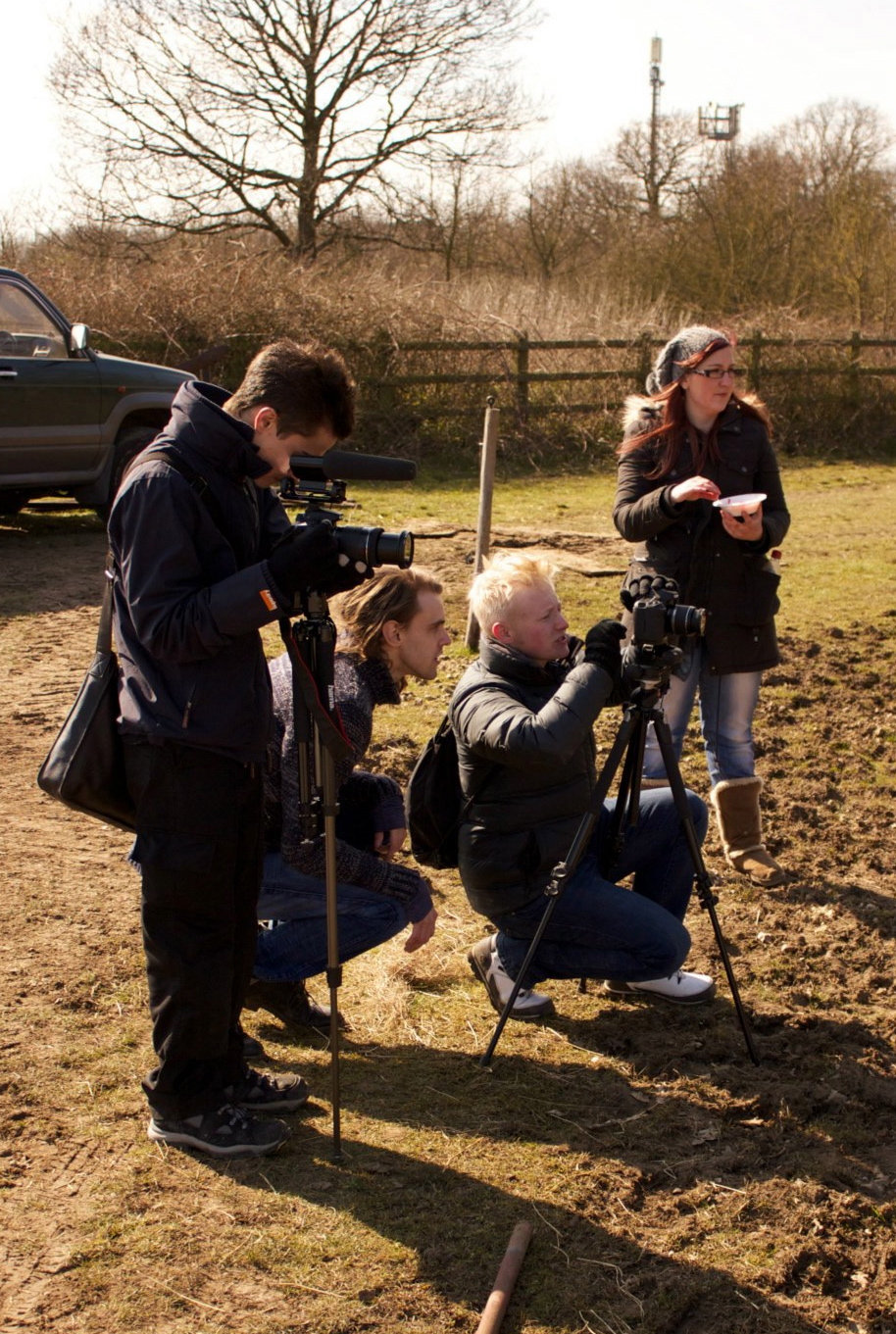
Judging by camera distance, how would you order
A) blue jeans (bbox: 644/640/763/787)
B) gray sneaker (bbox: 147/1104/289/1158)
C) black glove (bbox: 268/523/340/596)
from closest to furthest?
black glove (bbox: 268/523/340/596)
gray sneaker (bbox: 147/1104/289/1158)
blue jeans (bbox: 644/640/763/787)

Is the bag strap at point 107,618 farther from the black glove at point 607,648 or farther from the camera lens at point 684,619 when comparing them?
the camera lens at point 684,619

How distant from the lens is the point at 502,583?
12.0 feet

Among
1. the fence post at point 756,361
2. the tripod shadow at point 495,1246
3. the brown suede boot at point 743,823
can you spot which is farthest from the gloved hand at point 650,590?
the fence post at point 756,361

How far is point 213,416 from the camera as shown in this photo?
2824mm

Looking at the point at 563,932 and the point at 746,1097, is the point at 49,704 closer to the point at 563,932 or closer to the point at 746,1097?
the point at 563,932

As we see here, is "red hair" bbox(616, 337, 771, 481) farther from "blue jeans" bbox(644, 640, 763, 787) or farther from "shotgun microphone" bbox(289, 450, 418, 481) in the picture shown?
"shotgun microphone" bbox(289, 450, 418, 481)

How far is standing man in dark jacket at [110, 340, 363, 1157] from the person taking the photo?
9.08ft

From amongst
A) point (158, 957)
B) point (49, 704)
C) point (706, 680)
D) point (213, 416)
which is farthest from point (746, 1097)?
point (49, 704)

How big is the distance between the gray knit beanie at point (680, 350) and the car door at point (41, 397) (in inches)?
281

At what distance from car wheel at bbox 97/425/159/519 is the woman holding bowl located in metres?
7.28

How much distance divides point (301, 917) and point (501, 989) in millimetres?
623

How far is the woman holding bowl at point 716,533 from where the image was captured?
15.2 ft

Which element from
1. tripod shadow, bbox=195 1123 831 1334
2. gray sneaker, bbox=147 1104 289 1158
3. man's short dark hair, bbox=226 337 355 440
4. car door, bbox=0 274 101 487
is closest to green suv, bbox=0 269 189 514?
car door, bbox=0 274 101 487

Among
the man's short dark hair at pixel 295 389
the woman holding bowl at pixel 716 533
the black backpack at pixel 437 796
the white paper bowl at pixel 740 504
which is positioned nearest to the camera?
the man's short dark hair at pixel 295 389
